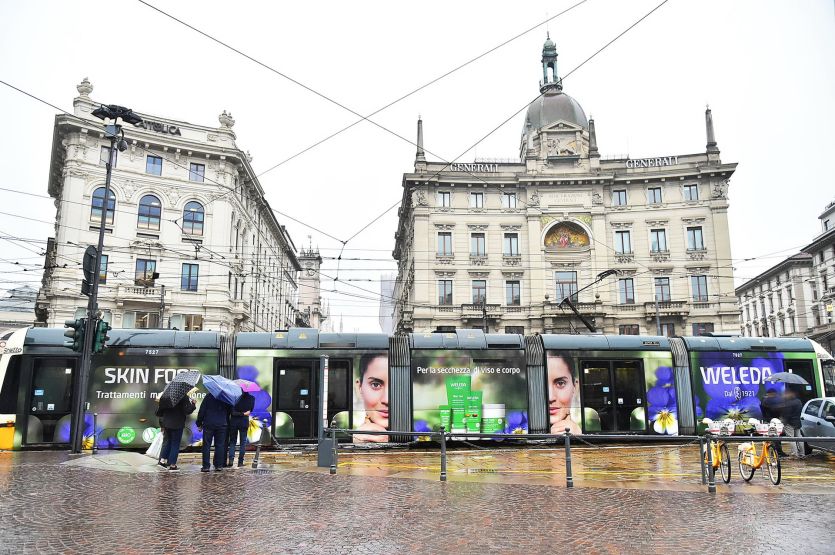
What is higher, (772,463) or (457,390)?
(457,390)

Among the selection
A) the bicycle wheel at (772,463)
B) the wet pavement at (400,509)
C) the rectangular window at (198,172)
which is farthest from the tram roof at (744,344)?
the rectangular window at (198,172)

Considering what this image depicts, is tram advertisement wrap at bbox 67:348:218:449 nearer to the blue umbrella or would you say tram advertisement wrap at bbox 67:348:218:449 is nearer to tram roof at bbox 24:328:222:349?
tram roof at bbox 24:328:222:349

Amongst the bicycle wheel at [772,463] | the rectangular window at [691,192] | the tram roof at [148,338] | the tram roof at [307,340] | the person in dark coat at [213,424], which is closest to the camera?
the bicycle wheel at [772,463]

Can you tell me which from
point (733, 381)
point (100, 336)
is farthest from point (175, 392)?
point (733, 381)

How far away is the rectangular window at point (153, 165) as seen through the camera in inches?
1586

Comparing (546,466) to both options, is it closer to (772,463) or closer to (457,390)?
(772,463)

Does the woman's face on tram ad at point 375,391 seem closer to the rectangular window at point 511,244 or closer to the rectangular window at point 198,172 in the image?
the rectangular window at point 198,172

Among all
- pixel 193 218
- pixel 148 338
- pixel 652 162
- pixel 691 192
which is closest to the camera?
pixel 148 338

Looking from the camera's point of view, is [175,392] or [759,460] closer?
[759,460]

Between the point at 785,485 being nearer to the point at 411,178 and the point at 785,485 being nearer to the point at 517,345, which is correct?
the point at 517,345

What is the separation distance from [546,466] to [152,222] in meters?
34.0

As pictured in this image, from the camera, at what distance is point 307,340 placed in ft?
56.9

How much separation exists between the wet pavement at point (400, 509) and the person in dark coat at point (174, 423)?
350 millimetres

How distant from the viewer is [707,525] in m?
7.30
